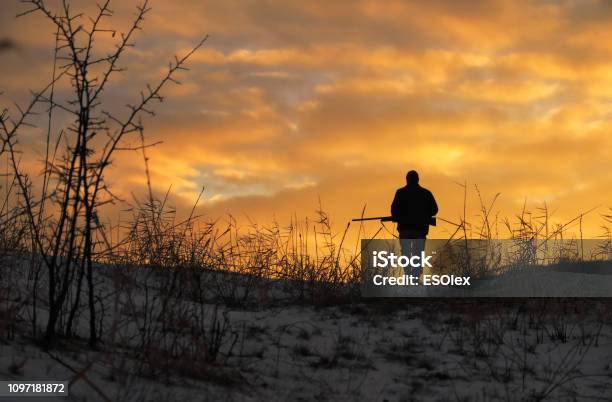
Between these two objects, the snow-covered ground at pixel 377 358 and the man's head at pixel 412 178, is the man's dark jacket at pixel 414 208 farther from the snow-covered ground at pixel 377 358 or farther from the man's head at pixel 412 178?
the snow-covered ground at pixel 377 358

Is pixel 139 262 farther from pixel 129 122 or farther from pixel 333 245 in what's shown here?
pixel 129 122

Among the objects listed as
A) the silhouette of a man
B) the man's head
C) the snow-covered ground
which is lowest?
the snow-covered ground

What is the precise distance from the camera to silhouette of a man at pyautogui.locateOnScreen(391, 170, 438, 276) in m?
9.80

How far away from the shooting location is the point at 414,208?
991 cm

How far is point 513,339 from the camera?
6.27 metres

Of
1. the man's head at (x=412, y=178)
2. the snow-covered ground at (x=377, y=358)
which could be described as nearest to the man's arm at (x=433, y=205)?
the man's head at (x=412, y=178)

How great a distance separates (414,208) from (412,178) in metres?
0.48

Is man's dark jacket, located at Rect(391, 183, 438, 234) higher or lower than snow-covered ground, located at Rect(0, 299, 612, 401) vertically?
higher

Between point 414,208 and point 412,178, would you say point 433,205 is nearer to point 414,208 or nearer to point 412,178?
point 414,208

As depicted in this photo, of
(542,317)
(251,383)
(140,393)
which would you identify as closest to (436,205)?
(542,317)

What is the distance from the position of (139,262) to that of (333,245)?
8.44 feet

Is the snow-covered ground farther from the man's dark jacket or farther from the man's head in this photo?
the man's head

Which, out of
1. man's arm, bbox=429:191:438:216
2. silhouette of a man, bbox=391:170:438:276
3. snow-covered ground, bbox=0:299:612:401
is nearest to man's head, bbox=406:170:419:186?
silhouette of a man, bbox=391:170:438:276

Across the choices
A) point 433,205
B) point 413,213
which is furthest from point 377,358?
point 433,205
